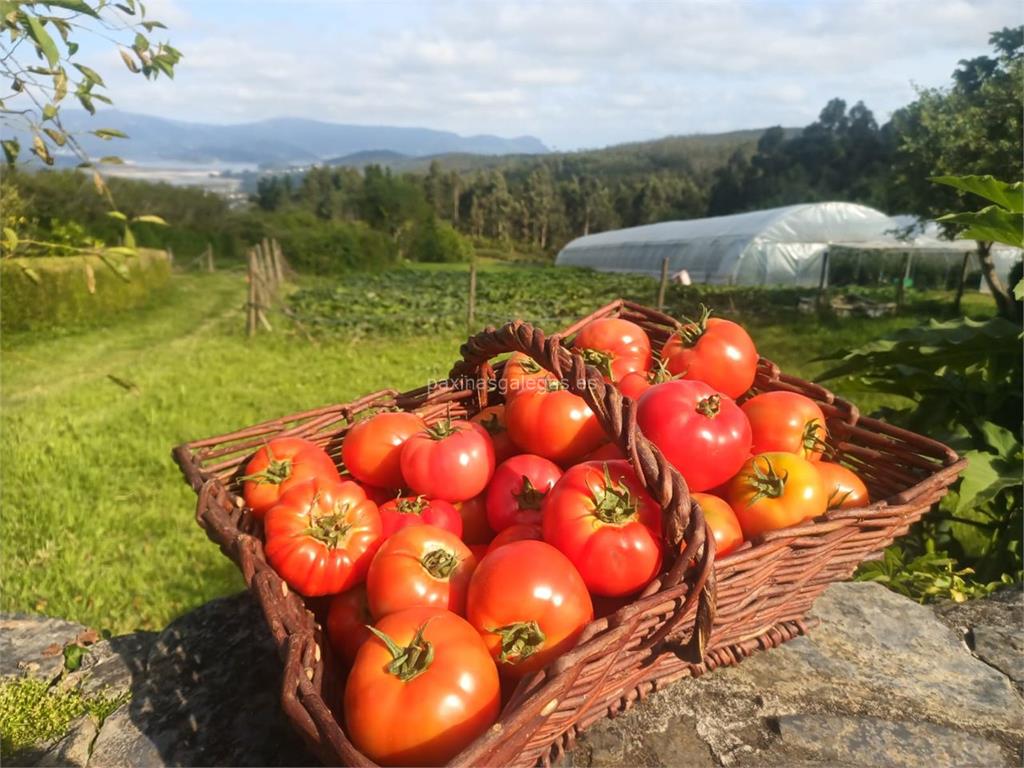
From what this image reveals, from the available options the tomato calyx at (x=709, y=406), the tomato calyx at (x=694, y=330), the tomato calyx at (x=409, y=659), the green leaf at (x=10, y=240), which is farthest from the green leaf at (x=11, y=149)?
the tomato calyx at (x=694, y=330)

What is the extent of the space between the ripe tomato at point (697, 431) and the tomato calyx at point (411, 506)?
575 millimetres

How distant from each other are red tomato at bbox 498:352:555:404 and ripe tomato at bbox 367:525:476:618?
57 cm

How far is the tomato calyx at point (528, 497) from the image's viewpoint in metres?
Answer: 1.62

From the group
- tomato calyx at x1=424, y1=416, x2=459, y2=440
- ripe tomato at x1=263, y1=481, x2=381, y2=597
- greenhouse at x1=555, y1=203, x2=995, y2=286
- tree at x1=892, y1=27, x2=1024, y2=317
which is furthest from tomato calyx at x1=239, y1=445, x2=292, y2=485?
greenhouse at x1=555, y1=203, x2=995, y2=286

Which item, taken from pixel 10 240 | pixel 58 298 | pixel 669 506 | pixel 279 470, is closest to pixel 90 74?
pixel 10 240

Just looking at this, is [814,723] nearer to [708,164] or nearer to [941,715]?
[941,715]

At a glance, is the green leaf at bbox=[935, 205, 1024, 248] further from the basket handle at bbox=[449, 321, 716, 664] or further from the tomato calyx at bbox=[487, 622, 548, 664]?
the tomato calyx at bbox=[487, 622, 548, 664]

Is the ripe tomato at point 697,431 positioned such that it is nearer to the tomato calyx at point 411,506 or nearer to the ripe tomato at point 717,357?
the ripe tomato at point 717,357

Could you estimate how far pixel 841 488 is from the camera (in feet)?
5.62

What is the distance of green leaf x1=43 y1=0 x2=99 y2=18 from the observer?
1.26 m

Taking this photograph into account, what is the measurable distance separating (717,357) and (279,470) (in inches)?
48.8

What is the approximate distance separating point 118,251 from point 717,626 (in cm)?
163

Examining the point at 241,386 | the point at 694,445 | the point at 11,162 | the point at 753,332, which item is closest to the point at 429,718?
the point at 694,445

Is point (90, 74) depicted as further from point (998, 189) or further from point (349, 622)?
point (998, 189)
